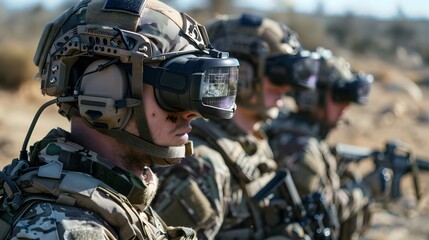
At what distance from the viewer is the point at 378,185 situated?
763 cm

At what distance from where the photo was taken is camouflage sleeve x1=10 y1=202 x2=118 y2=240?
7.95 ft

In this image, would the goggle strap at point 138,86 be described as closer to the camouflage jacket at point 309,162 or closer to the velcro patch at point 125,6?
the velcro patch at point 125,6

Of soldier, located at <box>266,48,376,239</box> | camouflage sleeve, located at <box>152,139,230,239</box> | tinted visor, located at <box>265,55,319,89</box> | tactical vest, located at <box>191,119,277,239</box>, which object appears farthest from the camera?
soldier, located at <box>266,48,376,239</box>

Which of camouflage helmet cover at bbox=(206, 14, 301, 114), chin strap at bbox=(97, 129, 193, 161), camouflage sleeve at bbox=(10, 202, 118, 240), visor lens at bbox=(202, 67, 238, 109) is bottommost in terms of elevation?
camouflage helmet cover at bbox=(206, 14, 301, 114)

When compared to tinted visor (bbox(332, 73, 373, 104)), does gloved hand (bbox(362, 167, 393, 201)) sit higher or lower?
lower

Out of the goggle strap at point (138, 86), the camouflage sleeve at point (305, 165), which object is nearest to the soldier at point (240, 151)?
the camouflage sleeve at point (305, 165)

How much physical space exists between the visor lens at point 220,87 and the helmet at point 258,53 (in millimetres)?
2100

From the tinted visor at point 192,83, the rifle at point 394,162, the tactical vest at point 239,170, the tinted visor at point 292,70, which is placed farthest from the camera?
the rifle at point 394,162

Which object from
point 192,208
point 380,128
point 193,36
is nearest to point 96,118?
point 193,36

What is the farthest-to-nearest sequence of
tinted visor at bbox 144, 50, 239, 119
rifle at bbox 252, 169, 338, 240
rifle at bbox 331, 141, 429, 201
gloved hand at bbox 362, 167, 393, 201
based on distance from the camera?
rifle at bbox 331, 141, 429, 201
gloved hand at bbox 362, 167, 393, 201
rifle at bbox 252, 169, 338, 240
tinted visor at bbox 144, 50, 239, 119

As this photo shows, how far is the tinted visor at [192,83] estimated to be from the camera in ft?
9.04

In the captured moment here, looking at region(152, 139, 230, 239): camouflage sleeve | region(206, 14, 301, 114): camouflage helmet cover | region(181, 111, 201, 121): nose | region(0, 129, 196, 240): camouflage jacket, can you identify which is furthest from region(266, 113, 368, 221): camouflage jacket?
region(0, 129, 196, 240): camouflage jacket

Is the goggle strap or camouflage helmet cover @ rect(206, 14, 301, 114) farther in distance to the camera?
camouflage helmet cover @ rect(206, 14, 301, 114)

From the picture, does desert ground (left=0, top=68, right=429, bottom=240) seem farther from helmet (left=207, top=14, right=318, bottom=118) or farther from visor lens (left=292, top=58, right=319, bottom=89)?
helmet (left=207, top=14, right=318, bottom=118)
